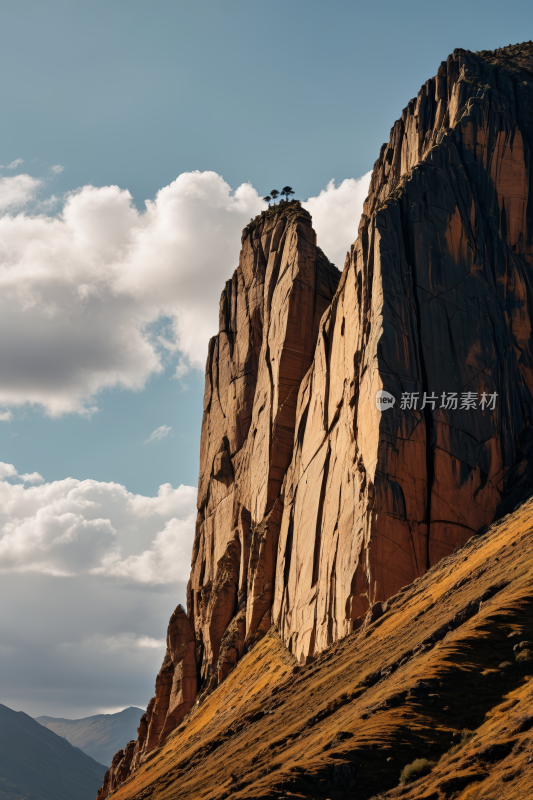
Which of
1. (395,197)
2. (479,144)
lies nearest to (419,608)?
(395,197)

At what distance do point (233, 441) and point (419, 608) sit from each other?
52.1 metres

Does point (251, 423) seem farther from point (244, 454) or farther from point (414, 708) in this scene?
point (414, 708)

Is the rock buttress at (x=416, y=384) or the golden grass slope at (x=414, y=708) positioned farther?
the rock buttress at (x=416, y=384)

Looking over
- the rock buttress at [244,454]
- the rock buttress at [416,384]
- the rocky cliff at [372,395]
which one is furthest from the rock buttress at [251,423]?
the rock buttress at [416,384]

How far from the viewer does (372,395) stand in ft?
219

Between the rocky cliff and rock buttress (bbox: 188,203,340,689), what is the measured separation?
0.76ft

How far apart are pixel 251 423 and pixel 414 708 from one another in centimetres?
6399

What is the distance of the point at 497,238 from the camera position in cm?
8306

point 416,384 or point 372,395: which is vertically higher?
point 416,384

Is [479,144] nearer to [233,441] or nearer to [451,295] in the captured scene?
[451,295]

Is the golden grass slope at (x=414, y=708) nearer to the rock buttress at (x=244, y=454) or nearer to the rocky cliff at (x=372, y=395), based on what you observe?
the rocky cliff at (x=372, y=395)

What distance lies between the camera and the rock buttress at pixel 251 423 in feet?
280

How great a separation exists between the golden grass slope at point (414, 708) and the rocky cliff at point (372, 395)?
21.0ft

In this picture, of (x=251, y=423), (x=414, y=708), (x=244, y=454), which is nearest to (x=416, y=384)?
(x=251, y=423)
